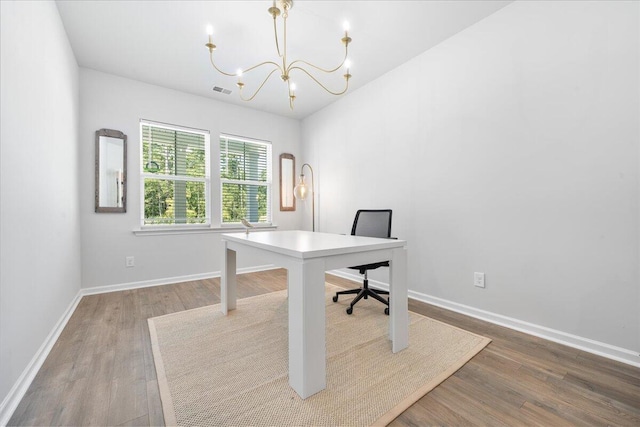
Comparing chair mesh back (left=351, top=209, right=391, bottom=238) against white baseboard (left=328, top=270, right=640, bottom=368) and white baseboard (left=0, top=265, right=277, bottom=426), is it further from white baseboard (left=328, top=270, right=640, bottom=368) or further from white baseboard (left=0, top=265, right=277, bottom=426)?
white baseboard (left=0, top=265, right=277, bottom=426)

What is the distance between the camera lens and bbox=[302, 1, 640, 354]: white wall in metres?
1.70

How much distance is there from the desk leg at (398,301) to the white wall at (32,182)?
6.40ft

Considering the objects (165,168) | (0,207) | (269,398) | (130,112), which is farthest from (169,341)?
(130,112)

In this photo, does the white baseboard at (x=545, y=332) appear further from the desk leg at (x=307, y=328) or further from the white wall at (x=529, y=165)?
the desk leg at (x=307, y=328)

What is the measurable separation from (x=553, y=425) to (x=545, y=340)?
995 mm

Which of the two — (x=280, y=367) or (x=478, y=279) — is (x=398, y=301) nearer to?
(x=280, y=367)

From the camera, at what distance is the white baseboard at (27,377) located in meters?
1.20

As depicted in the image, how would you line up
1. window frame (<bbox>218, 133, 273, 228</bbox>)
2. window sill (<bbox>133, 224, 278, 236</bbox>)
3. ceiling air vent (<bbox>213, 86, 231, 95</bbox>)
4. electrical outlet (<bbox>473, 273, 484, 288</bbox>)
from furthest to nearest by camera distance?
window frame (<bbox>218, 133, 273, 228</bbox>) → ceiling air vent (<bbox>213, 86, 231, 95</bbox>) → window sill (<bbox>133, 224, 278, 236</bbox>) → electrical outlet (<bbox>473, 273, 484, 288</bbox>)

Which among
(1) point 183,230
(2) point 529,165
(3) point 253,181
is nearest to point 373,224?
(2) point 529,165

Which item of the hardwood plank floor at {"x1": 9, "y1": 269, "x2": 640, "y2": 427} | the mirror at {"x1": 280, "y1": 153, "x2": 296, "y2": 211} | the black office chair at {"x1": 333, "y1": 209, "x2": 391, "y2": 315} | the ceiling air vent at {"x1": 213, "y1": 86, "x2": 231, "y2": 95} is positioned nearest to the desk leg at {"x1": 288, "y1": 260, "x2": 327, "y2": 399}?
the hardwood plank floor at {"x1": 9, "y1": 269, "x2": 640, "y2": 427}

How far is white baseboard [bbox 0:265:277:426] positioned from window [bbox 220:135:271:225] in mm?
1003

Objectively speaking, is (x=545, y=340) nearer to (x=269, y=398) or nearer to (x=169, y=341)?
(x=269, y=398)

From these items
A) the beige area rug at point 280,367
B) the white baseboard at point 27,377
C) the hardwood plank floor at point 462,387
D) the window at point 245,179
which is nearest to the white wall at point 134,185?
the window at point 245,179


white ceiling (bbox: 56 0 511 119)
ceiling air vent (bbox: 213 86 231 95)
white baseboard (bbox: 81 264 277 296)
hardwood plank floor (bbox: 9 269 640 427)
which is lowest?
hardwood plank floor (bbox: 9 269 640 427)
